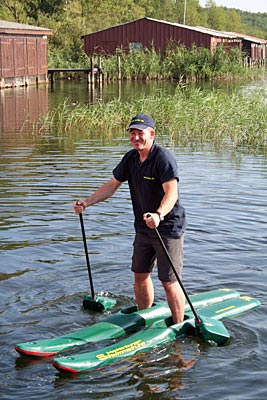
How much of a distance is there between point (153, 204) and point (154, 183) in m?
0.20

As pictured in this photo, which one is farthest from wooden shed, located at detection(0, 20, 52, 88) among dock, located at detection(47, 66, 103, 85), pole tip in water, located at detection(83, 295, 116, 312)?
pole tip in water, located at detection(83, 295, 116, 312)

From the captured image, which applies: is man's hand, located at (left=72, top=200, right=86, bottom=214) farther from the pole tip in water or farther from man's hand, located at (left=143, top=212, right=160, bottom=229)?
the pole tip in water

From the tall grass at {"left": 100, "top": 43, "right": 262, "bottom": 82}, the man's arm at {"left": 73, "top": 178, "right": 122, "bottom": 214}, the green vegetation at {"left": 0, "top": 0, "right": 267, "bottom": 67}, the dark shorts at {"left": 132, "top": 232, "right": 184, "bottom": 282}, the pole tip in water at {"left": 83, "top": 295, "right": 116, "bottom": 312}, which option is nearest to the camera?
the dark shorts at {"left": 132, "top": 232, "right": 184, "bottom": 282}

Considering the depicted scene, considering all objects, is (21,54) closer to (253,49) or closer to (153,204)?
(253,49)

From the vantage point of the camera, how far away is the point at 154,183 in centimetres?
659

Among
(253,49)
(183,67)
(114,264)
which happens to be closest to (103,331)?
(114,264)

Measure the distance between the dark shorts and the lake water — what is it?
712mm

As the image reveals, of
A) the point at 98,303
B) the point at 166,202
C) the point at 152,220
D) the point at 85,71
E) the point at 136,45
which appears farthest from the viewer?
the point at 136,45

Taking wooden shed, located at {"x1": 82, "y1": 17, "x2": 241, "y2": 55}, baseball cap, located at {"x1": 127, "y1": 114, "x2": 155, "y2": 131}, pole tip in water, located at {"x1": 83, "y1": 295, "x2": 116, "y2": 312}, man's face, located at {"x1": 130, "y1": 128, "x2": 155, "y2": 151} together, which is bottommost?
pole tip in water, located at {"x1": 83, "y1": 295, "x2": 116, "y2": 312}

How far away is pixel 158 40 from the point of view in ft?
192

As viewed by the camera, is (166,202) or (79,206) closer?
(166,202)

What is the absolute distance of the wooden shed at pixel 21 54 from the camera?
40.8 m

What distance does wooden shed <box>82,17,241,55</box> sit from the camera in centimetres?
5716

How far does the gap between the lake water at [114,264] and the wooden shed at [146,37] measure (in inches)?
1604
